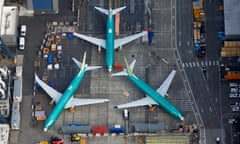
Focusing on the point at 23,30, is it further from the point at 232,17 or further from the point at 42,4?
the point at 232,17

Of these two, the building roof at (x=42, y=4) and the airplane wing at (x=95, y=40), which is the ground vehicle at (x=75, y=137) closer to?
the airplane wing at (x=95, y=40)

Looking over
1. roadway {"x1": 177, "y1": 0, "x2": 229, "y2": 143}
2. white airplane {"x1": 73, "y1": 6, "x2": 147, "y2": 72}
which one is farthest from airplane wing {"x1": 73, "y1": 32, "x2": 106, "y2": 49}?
roadway {"x1": 177, "y1": 0, "x2": 229, "y2": 143}

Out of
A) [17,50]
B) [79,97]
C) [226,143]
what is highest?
[17,50]

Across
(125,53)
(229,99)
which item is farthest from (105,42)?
(229,99)

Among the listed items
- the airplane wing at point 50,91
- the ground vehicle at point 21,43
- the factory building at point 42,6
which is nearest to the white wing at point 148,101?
the airplane wing at point 50,91

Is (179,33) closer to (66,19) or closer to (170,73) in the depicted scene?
(170,73)

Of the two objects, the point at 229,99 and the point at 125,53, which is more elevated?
the point at 125,53

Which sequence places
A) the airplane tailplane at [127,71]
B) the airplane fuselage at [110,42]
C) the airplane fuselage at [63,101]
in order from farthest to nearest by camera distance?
the airplane fuselage at [110,42], the airplane tailplane at [127,71], the airplane fuselage at [63,101]
